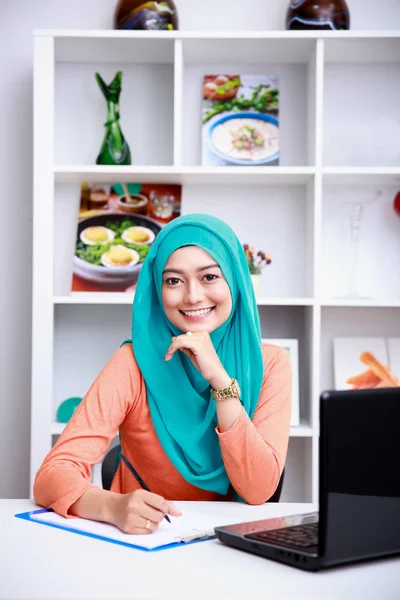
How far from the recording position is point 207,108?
9.84 ft

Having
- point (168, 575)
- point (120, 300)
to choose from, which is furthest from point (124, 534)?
point (120, 300)

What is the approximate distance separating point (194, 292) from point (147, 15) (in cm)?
148

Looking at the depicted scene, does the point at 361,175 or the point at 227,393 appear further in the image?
Answer: the point at 361,175

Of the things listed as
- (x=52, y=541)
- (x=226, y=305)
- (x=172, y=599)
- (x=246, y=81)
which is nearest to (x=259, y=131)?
(x=246, y=81)

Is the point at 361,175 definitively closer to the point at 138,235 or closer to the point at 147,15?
the point at 138,235

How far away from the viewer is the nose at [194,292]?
1696 millimetres

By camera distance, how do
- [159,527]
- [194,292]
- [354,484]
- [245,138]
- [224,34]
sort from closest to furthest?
[354,484]
[159,527]
[194,292]
[224,34]
[245,138]

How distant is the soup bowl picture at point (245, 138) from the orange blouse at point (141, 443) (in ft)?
4.16

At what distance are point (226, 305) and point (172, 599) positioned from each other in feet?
3.14

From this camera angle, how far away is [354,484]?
3.13ft

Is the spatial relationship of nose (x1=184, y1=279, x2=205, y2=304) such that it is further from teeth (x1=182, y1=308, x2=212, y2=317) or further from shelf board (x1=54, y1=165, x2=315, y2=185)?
shelf board (x1=54, y1=165, x2=315, y2=185)

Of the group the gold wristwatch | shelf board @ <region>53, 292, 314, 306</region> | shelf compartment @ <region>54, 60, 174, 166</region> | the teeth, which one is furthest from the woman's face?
shelf compartment @ <region>54, 60, 174, 166</region>

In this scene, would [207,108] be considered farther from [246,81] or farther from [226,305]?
[226,305]

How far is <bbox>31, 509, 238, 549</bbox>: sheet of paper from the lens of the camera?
43.9 inches
